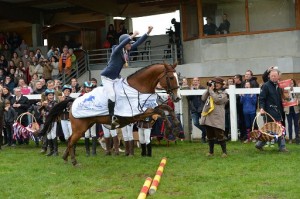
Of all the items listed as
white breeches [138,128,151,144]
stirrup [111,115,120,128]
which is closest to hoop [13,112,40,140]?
white breeches [138,128,151,144]

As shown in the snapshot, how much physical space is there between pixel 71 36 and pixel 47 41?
157cm

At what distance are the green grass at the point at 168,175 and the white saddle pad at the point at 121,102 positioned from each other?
114 cm

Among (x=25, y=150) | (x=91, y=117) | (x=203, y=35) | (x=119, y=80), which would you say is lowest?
(x=25, y=150)

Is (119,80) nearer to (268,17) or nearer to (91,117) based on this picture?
(91,117)

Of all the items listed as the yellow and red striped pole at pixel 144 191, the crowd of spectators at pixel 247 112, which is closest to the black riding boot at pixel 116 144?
the crowd of spectators at pixel 247 112

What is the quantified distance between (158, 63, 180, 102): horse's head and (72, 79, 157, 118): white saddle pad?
32cm

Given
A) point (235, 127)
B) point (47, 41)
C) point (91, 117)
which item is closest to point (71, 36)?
point (47, 41)

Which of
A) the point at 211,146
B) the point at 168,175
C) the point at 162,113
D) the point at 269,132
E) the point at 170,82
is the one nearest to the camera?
the point at 168,175

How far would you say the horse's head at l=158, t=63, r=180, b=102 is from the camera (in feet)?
35.2

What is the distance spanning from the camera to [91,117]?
11.4 metres

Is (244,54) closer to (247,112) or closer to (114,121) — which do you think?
(247,112)

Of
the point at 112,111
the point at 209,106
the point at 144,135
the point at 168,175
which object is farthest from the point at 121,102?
the point at 209,106

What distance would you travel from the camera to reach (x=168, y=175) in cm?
987

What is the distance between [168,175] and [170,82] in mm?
1938
